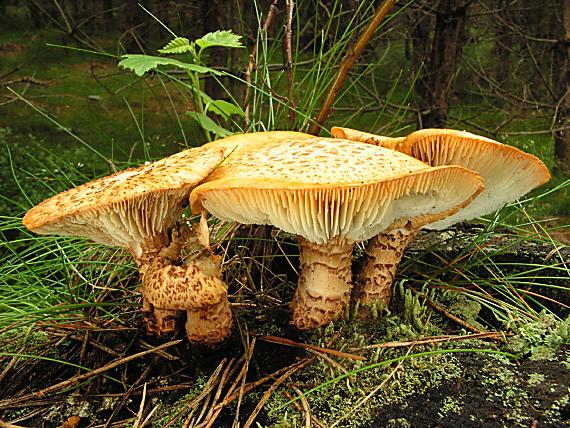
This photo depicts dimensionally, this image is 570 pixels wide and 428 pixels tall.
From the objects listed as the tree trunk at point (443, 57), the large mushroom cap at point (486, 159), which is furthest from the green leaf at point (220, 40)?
the tree trunk at point (443, 57)

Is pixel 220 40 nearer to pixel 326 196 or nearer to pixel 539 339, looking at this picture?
pixel 326 196

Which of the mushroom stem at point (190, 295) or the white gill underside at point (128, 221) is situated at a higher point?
the white gill underside at point (128, 221)

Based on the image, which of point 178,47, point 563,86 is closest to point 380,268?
point 178,47

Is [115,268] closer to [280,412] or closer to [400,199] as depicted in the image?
[280,412]

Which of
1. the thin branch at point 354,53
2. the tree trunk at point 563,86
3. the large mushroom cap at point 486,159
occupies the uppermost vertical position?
the thin branch at point 354,53

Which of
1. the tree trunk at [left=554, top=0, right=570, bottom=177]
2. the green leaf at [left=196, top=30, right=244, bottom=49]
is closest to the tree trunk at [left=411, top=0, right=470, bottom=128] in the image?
the tree trunk at [left=554, top=0, right=570, bottom=177]

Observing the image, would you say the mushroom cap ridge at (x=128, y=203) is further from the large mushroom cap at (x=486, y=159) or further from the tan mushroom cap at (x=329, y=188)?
the large mushroom cap at (x=486, y=159)

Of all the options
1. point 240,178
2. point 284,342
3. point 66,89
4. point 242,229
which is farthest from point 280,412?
point 66,89

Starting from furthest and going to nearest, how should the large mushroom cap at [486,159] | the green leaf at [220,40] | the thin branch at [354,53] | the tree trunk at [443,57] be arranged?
1. the tree trunk at [443,57]
2. the thin branch at [354,53]
3. the green leaf at [220,40]
4. the large mushroom cap at [486,159]
